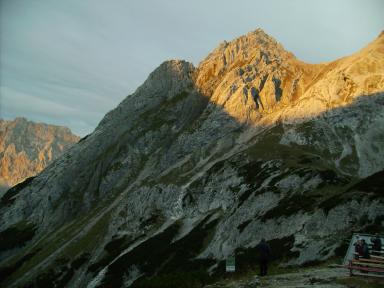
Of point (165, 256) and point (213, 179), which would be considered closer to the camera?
point (165, 256)

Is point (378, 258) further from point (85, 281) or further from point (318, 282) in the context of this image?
point (85, 281)

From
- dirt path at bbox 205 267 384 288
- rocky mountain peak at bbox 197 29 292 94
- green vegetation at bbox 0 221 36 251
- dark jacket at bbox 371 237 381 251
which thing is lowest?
green vegetation at bbox 0 221 36 251

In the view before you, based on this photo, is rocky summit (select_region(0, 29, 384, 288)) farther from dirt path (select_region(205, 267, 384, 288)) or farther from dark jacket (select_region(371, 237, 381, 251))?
dark jacket (select_region(371, 237, 381, 251))

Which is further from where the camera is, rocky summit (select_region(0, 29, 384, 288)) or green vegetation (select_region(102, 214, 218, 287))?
green vegetation (select_region(102, 214, 218, 287))

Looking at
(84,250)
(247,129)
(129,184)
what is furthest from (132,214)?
(247,129)

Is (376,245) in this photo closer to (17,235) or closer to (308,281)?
(308,281)

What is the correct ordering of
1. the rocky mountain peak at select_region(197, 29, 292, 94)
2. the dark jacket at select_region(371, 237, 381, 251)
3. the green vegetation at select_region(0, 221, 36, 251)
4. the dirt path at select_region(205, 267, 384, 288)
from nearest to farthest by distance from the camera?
1. the dirt path at select_region(205, 267, 384, 288)
2. the dark jacket at select_region(371, 237, 381, 251)
3. the green vegetation at select_region(0, 221, 36, 251)
4. the rocky mountain peak at select_region(197, 29, 292, 94)

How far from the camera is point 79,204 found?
163m

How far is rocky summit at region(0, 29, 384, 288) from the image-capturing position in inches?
2534

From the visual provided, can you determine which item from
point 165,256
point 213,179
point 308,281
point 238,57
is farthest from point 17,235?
point 308,281

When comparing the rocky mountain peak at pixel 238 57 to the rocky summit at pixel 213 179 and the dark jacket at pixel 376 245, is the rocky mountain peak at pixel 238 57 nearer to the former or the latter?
the rocky summit at pixel 213 179

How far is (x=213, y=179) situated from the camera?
110 m

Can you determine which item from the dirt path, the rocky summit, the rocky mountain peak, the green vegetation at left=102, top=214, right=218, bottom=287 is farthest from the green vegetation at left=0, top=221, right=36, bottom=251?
the dirt path

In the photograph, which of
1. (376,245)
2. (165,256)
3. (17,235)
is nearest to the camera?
(376,245)
